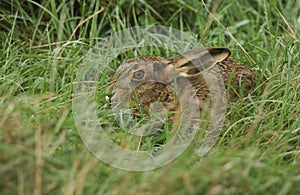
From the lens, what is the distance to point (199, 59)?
4477 mm

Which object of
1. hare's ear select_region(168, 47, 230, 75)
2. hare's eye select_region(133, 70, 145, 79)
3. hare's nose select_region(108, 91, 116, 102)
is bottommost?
hare's nose select_region(108, 91, 116, 102)

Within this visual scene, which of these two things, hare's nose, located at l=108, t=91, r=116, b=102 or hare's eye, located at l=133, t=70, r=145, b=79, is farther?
hare's eye, located at l=133, t=70, r=145, b=79

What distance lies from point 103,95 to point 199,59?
26.8 inches

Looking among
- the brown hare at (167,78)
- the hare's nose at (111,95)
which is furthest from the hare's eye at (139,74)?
the hare's nose at (111,95)

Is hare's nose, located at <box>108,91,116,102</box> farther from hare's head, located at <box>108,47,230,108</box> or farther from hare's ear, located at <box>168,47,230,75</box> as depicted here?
hare's ear, located at <box>168,47,230,75</box>

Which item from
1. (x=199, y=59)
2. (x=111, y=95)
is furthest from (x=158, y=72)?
(x=111, y=95)

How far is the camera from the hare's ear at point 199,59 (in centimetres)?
443

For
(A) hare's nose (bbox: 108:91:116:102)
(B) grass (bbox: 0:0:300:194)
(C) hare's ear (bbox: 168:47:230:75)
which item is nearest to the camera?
(B) grass (bbox: 0:0:300:194)

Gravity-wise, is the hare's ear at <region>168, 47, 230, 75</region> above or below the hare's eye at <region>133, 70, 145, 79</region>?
above

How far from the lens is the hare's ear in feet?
14.5

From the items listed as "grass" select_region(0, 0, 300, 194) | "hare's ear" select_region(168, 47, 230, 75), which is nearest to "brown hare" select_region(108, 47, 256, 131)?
"hare's ear" select_region(168, 47, 230, 75)

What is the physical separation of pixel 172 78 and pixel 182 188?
1698 mm

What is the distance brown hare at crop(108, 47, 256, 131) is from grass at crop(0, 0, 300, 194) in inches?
5.4

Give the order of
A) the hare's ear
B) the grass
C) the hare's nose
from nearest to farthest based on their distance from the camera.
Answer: the grass → the hare's nose → the hare's ear
